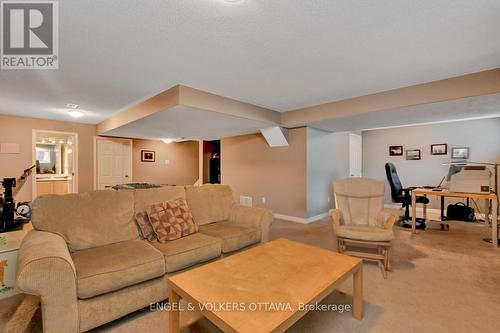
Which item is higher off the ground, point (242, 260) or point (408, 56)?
point (408, 56)

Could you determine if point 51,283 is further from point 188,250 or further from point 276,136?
point 276,136

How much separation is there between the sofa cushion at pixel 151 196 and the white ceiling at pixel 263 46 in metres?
1.36

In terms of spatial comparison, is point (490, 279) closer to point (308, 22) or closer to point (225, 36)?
point (308, 22)

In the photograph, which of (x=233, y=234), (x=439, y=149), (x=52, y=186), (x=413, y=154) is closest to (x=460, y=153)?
(x=439, y=149)

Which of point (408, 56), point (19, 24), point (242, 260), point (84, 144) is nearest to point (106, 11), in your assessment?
point (19, 24)

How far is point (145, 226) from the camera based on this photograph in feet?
7.40

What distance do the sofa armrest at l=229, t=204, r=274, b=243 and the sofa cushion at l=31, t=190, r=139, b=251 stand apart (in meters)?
1.19

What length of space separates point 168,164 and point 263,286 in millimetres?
6942

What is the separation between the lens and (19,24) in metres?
1.85

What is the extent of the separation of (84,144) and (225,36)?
5.62 metres

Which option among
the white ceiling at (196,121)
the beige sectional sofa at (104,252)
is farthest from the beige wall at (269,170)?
the beige sectional sofa at (104,252)

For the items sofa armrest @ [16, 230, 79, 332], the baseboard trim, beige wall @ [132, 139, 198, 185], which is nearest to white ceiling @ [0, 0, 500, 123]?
sofa armrest @ [16, 230, 79, 332]

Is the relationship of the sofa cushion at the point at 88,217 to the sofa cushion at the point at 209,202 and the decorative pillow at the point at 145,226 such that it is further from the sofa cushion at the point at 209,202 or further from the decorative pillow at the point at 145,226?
the sofa cushion at the point at 209,202

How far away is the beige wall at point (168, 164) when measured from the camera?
703 centimetres
